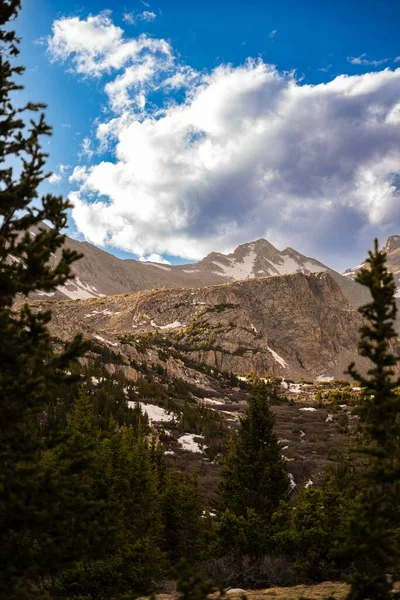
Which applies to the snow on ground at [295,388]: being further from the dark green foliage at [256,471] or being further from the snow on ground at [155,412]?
the dark green foliage at [256,471]

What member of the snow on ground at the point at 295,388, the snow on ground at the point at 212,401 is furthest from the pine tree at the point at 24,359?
the snow on ground at the point at 295,388

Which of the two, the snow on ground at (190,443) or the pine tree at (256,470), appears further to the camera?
the snow on ground at (190,443)

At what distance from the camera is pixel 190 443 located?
5469cm

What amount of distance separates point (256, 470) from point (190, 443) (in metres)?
35.5

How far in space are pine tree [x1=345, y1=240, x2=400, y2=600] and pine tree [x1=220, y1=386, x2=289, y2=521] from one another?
13788 millimetres

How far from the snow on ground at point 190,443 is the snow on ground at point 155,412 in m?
5.47

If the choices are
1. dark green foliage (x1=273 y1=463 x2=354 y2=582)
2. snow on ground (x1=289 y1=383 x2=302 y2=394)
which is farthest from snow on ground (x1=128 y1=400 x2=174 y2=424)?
snow on ground (x1=289 y1=383 x2=302 y2=394)

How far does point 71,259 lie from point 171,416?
6081 centimetres

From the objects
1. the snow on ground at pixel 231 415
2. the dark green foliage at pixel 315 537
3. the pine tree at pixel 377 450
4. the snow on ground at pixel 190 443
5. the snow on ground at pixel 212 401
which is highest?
the pine tree at pixel 377 450

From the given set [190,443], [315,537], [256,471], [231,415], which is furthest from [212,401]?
[315,537]

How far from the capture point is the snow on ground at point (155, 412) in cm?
6183

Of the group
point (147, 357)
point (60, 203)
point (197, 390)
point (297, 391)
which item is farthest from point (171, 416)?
point (297, 391)

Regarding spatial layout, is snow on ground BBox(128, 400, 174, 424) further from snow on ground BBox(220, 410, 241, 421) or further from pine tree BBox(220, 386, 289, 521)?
pine tree BBox(220, 386, 289, 521)

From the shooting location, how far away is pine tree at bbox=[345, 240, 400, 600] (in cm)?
640
